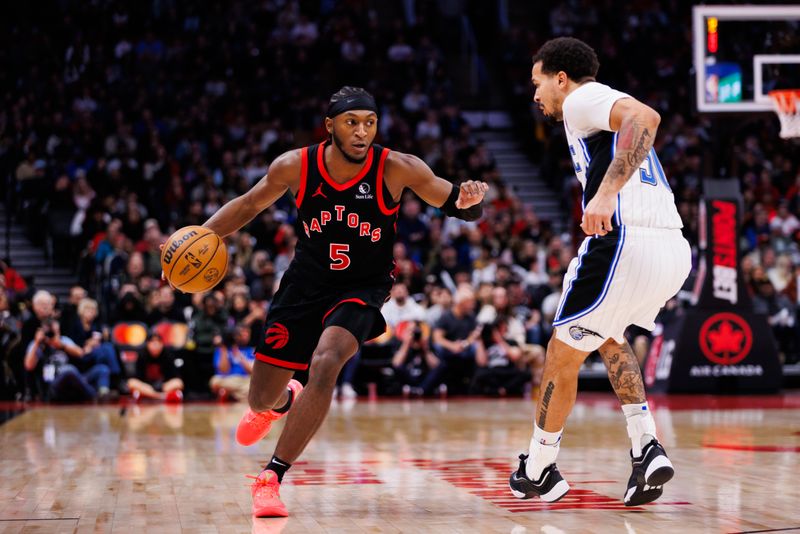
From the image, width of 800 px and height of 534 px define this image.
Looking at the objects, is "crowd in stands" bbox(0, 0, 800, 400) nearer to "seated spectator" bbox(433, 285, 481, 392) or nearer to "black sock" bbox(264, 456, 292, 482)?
"seated spectator" bbox(433, 285, 481, 392)

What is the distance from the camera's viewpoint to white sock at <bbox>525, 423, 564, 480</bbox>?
5020mm

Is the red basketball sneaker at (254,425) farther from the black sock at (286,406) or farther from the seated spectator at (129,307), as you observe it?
the seated spectator at (129,307)

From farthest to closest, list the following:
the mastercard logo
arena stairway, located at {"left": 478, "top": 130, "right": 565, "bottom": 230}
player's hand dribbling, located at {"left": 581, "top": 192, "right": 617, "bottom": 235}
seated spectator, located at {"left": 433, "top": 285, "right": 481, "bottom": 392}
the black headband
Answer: arena stairway, located at {"left": 478, "top": 130, "right": 565, "bottom": 230} < seated spectator, located at {"left": 433, "top": 285, "right": 481, "bottom": 392} < the mastercard logo < the black headband < player's hand dribbling, located at {"left": 581, "top": 192, "right": 617, "bottom": 235}

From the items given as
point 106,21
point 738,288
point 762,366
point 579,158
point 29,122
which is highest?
point 106,21

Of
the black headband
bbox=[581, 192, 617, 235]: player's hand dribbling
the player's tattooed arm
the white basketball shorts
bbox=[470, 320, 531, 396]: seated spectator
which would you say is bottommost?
bbox=[470, 320, 531, 396]: seated spectator

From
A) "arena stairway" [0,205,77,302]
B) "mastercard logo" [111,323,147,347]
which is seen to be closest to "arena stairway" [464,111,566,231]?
"arena stairway" [0,205,77,302]

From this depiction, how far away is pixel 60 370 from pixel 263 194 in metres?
8.44

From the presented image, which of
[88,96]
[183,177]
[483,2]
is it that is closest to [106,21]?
[88,96]

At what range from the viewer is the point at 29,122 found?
1752 cm

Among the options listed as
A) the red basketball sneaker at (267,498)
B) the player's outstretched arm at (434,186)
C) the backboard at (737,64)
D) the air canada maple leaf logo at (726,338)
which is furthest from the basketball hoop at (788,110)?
the red basketball sneaker at (267,498)

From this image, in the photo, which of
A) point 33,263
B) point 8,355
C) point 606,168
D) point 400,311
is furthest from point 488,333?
point 606,168

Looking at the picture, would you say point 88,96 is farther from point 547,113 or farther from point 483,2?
point 547,113

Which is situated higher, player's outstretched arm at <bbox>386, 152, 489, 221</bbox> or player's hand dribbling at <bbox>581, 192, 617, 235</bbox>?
player's outstretched arm at <bbox>386, 152, 489, 221</bbox>

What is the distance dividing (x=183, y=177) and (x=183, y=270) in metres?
12.2
